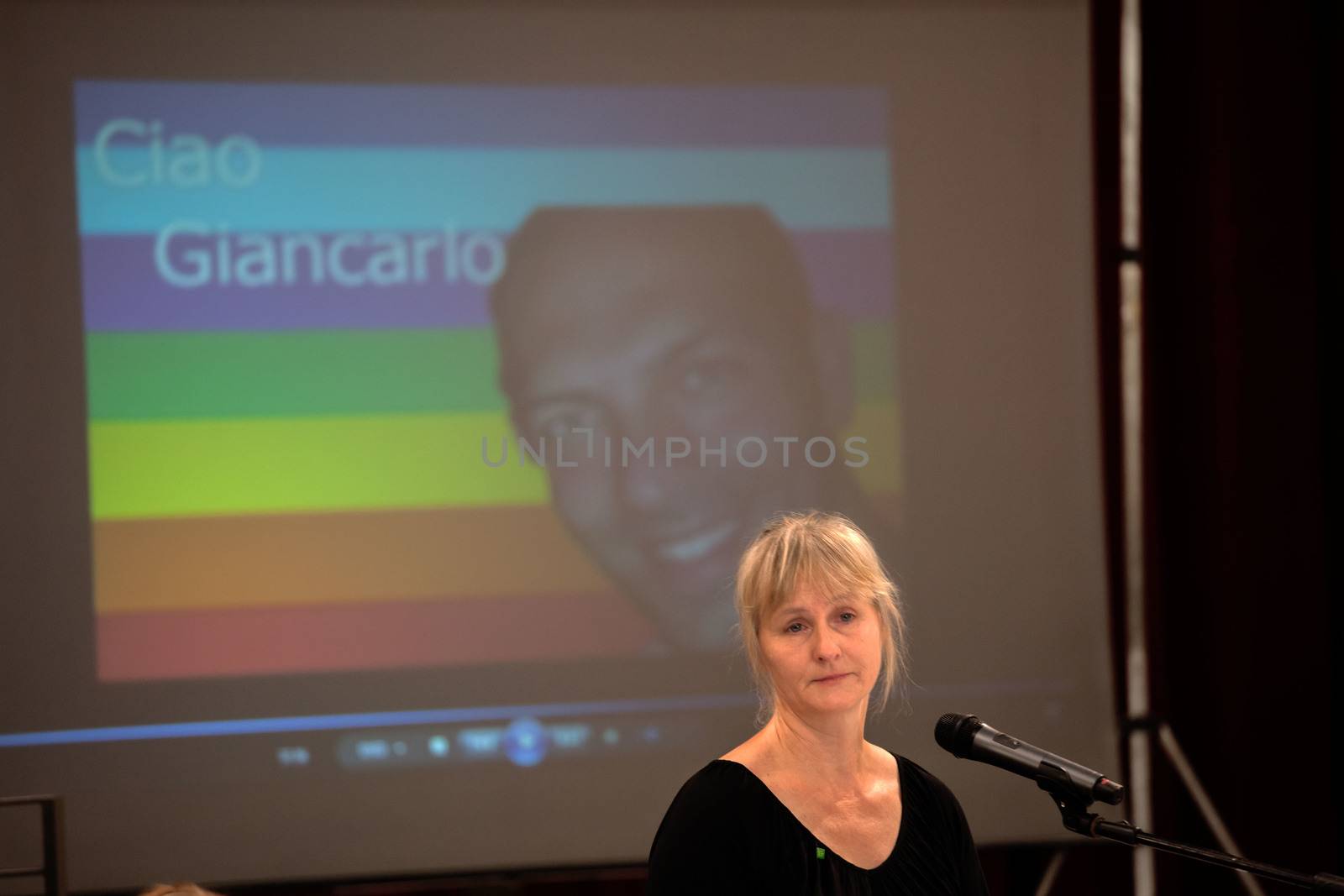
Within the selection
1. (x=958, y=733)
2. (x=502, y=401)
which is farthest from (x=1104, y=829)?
(x=502, y=401)

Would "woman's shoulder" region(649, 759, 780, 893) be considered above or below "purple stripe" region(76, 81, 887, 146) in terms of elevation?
below

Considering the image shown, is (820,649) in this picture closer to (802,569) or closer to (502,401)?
(802,569)

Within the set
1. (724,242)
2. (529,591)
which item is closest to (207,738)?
(529,591)

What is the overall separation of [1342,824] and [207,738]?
125 inches

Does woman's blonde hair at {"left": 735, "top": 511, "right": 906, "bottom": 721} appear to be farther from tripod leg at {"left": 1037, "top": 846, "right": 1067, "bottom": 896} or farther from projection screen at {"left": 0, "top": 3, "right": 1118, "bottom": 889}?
tripod leg at {"left": 1037, "top": 846, "right": 1067, "bottom": 896}

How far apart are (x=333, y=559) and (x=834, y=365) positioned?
1.35 meters

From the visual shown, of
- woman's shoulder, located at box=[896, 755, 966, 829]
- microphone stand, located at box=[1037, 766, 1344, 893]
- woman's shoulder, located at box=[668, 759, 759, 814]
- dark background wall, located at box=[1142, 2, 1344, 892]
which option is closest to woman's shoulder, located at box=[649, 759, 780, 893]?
woman's shoulder, located at box=[668, 759, 759, 814]

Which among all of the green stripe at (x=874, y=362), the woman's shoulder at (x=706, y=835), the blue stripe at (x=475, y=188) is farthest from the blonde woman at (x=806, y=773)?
the blue stripe at (x=475, y=188)

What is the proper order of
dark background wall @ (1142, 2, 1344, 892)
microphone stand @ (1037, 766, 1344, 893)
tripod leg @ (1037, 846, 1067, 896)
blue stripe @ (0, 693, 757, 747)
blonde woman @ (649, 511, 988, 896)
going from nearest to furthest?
microphone stand @ (1037, 766, 1344, 893), blonde woman @ (649, 511, 988, 896), blue stripe @ (0, 693, 757, 747), tripod leg @ (1037, 846, 1067, 896), dark background wall @ (1142, 2, 1344, 892)

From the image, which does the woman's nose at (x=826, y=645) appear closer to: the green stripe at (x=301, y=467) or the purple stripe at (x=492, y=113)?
the green stripe at (x=301, y=467)

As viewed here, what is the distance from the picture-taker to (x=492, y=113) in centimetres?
329

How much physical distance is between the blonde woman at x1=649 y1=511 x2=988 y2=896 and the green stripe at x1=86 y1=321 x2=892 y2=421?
1.58 meters

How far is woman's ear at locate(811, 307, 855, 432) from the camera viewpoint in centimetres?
336

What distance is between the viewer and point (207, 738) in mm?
3152
